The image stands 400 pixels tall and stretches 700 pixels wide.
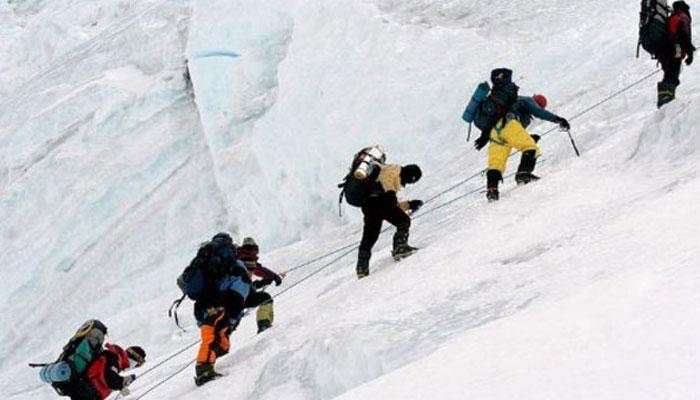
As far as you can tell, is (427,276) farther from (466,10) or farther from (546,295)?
(466,10)

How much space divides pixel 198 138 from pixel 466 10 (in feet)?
20.3

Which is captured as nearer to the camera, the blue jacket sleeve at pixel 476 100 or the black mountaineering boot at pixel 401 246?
the black mountaineering boot at pixel 401 246

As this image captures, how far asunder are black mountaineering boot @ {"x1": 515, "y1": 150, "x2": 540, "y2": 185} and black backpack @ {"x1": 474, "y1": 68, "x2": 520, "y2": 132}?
392 millimetres

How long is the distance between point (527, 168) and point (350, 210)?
4939 mm

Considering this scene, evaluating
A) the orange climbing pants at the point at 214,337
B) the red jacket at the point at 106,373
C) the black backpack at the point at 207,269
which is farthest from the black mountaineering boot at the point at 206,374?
the red jacket at the point at 106,373

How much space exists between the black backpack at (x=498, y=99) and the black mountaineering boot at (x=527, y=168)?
0.39 m

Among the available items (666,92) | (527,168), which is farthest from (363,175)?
(666,92)

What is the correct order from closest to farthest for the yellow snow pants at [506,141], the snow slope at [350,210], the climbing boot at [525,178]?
the snow slope at [350,210] → the yellow snow pants at [506,141] → the climbing boot at [525,178]

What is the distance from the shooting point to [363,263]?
25.4 ft

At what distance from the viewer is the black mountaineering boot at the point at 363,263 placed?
7719 millimetres

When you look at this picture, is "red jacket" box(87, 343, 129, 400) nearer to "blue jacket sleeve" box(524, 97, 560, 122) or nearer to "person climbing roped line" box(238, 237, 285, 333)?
"person climbing roped line" box(238, 237, 285, 333)

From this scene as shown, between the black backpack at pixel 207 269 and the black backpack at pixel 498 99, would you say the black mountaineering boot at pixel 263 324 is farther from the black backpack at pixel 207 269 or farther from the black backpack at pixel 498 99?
Result: the black backpack at pixel 498 99

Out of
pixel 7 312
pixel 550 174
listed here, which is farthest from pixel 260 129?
pixel 550 174

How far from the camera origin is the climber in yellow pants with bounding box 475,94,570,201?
8.05 m
